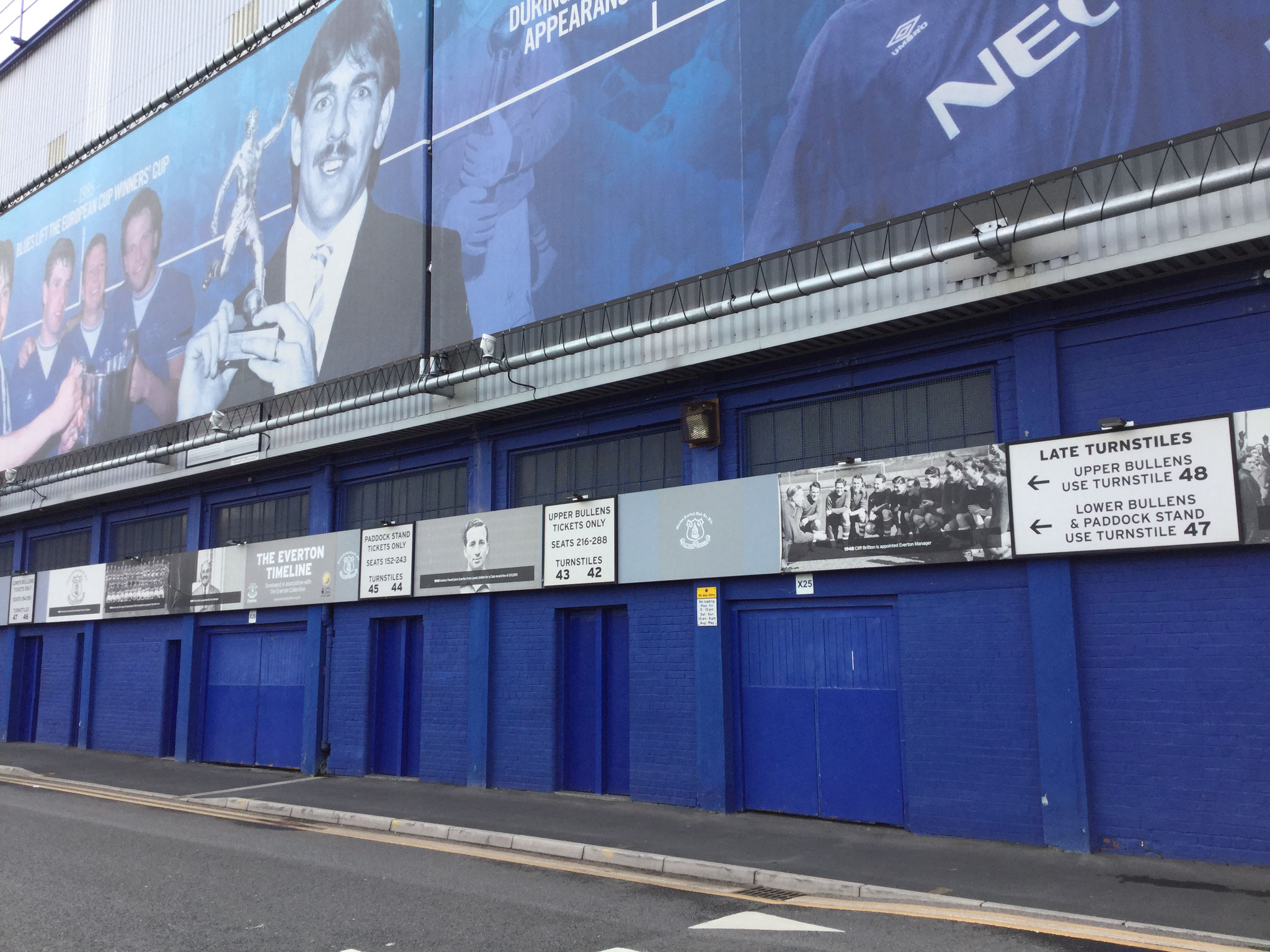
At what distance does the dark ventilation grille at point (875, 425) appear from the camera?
11.3m

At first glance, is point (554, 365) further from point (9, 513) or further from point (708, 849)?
point (9, 513)

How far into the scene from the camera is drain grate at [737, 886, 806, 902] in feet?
28.2

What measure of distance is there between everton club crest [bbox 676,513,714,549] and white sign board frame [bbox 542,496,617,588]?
1.18 meters

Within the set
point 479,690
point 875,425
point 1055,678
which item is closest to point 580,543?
point 479,690

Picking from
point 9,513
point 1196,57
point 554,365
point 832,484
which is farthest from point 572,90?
point 9,513

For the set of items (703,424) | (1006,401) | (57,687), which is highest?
(703,424)

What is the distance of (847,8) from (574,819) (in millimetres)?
10270

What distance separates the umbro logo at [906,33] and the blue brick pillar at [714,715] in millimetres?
6753

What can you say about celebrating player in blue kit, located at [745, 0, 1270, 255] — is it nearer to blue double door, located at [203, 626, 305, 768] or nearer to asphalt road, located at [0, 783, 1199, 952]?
asphalt road, located at [0, 783, 1199, 952]

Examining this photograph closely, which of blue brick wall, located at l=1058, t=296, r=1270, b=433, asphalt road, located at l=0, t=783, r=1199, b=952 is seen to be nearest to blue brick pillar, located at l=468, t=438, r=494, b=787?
asphalt road, located at l=0, t=783, r=1199, b=952

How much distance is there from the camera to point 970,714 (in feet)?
35.4

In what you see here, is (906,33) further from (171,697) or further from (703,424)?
(171,697)

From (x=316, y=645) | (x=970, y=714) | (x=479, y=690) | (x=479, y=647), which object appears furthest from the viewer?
(x=316, y=645)

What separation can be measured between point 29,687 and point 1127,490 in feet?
87.5
